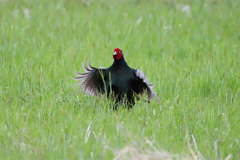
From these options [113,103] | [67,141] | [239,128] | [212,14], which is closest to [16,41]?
[113,103]

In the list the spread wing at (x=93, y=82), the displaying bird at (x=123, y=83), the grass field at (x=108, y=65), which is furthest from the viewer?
the spread wing at (x=93, y=82)

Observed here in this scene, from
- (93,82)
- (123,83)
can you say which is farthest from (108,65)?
(123,83)

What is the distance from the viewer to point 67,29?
6371 millimetres

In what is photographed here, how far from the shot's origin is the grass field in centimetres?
266

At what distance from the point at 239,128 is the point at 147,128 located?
0.89 m

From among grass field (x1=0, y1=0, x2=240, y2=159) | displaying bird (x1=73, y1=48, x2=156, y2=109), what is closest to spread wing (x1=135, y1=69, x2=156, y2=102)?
displaying bird (x1=73, y1=48, x2=156, y2=109)

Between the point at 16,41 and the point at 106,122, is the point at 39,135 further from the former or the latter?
the point at 16,41

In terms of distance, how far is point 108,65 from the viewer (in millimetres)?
4828

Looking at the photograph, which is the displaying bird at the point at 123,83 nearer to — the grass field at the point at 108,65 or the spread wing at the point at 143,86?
the spread wing at the point at 143,86

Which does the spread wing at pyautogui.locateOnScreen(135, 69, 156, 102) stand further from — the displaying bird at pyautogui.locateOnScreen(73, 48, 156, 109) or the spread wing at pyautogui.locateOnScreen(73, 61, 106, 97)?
the spread wing at pyautogui.locateOnScreen(73, 61, 106, 97)

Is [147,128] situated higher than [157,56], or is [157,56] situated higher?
[157,56]

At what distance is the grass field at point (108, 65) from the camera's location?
2660 mm

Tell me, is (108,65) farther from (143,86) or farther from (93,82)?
(143,86)

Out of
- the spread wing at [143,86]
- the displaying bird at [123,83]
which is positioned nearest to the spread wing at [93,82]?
the displaying bird at [123,83]
